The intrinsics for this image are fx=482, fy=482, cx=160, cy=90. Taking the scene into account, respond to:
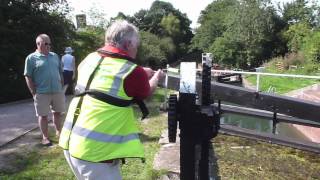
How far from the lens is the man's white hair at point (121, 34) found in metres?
3.12

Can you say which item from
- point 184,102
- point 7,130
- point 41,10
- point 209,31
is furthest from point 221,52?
point 184,102

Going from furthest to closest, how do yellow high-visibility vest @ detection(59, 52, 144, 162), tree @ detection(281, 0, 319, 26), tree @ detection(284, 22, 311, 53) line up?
1. tree @ detection(281, 0, 319, 26)
2. tree @ detection(284, 22, 311, 53)
3. yellow high-visibility vest @ detection(59, 52, 144, 162)

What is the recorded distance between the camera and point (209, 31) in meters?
72.2

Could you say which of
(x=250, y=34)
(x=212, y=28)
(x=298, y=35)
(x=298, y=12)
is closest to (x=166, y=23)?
(x=212, y=28)

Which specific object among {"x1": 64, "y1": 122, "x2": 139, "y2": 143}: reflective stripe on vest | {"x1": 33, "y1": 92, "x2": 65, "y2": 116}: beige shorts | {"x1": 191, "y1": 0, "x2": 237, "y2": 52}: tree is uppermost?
{"x1": 191, "y1": 0, "x2": 237, "y2": 52}: tree

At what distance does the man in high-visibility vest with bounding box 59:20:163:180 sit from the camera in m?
3.09

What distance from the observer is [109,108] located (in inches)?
122

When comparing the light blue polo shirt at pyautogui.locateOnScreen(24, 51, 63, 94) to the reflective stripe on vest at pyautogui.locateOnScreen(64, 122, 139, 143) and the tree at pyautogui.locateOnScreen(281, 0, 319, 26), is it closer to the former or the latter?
the reflective stripe on vest at pyautogui.locateOnScreen(64, 122, 139, 143)

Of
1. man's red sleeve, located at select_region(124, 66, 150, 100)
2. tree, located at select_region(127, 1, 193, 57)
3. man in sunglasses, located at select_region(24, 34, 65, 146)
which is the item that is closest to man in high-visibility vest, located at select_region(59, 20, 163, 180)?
man's red sleeve, located at select_region(124, 66, 150, 100)

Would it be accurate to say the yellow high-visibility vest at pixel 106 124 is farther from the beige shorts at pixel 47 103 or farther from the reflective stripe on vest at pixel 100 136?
the beige shorts at pixel 47 103

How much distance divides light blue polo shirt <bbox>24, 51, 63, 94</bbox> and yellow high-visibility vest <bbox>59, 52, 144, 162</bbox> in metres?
3.67

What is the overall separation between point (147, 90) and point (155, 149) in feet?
11.2

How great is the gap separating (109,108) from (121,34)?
48cm

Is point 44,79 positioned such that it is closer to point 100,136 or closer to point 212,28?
point 100,136
